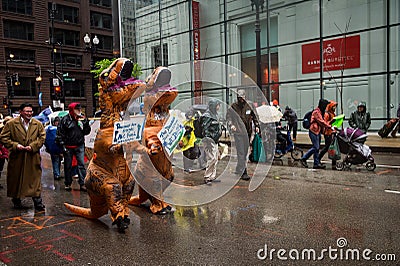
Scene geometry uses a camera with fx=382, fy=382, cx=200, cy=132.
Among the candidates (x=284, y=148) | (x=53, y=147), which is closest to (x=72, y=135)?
(x=53, y=147)

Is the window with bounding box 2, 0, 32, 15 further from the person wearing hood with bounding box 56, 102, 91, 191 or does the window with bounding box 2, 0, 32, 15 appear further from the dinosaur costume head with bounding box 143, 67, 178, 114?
the dinosaur costume head with bounding box 143, 67, 178, 114

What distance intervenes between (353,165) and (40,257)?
27.0 feet

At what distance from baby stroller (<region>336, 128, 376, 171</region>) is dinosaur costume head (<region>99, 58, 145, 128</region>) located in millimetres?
6413

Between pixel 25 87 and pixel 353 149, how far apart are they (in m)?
43.6

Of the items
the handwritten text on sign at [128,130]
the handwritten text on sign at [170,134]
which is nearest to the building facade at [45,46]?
the handwritten text on sign at [128,130]

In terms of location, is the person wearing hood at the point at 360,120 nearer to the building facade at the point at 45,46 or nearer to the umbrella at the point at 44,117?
the umbrella at the point at 44,117

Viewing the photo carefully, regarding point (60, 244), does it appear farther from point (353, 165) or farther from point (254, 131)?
point (353, 165)

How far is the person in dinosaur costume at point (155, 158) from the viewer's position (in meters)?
5.39

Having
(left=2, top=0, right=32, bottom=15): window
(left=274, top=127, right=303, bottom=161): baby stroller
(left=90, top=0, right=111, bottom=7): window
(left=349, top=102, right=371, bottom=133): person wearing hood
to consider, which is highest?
(left=90, top=0, right=111, bottom=7): window

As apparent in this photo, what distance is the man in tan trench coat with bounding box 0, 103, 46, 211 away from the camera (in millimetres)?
6348

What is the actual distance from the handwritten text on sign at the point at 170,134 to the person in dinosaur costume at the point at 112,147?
0.27 m

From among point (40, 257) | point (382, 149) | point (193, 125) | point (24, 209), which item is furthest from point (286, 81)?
point (40, 257)

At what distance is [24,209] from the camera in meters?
6.61
